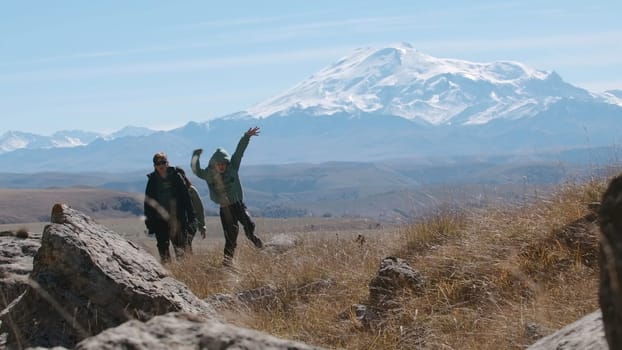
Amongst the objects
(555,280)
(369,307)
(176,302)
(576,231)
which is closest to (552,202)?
(576,231)

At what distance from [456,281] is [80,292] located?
10.8ft

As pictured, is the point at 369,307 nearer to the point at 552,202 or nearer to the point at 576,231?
the point at 576,231

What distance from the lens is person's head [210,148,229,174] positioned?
43.5 ft

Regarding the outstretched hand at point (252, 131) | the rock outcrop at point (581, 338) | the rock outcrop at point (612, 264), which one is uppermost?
the outstretched hand at point (252, 131)

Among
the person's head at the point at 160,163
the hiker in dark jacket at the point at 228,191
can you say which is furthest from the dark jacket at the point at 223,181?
the person's head at the point at 160,163

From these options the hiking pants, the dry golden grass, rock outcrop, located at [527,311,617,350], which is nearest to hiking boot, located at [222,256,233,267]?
the dry golden grass

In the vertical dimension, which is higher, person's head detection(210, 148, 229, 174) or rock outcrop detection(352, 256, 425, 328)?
person's head detection(210, 148, 229, 174)

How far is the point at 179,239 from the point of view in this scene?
13727mm

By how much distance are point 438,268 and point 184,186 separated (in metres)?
6.20

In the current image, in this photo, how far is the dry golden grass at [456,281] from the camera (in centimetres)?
621

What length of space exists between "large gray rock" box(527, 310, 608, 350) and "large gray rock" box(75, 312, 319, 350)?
44.0 inches

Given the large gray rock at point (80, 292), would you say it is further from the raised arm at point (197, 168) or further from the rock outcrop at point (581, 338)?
the raised arm at point (197, 168)

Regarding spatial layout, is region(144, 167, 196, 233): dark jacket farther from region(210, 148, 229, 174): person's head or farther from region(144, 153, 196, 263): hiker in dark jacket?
region(210, 148, 229, 174): person's head

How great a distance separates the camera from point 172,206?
43.3 feet
